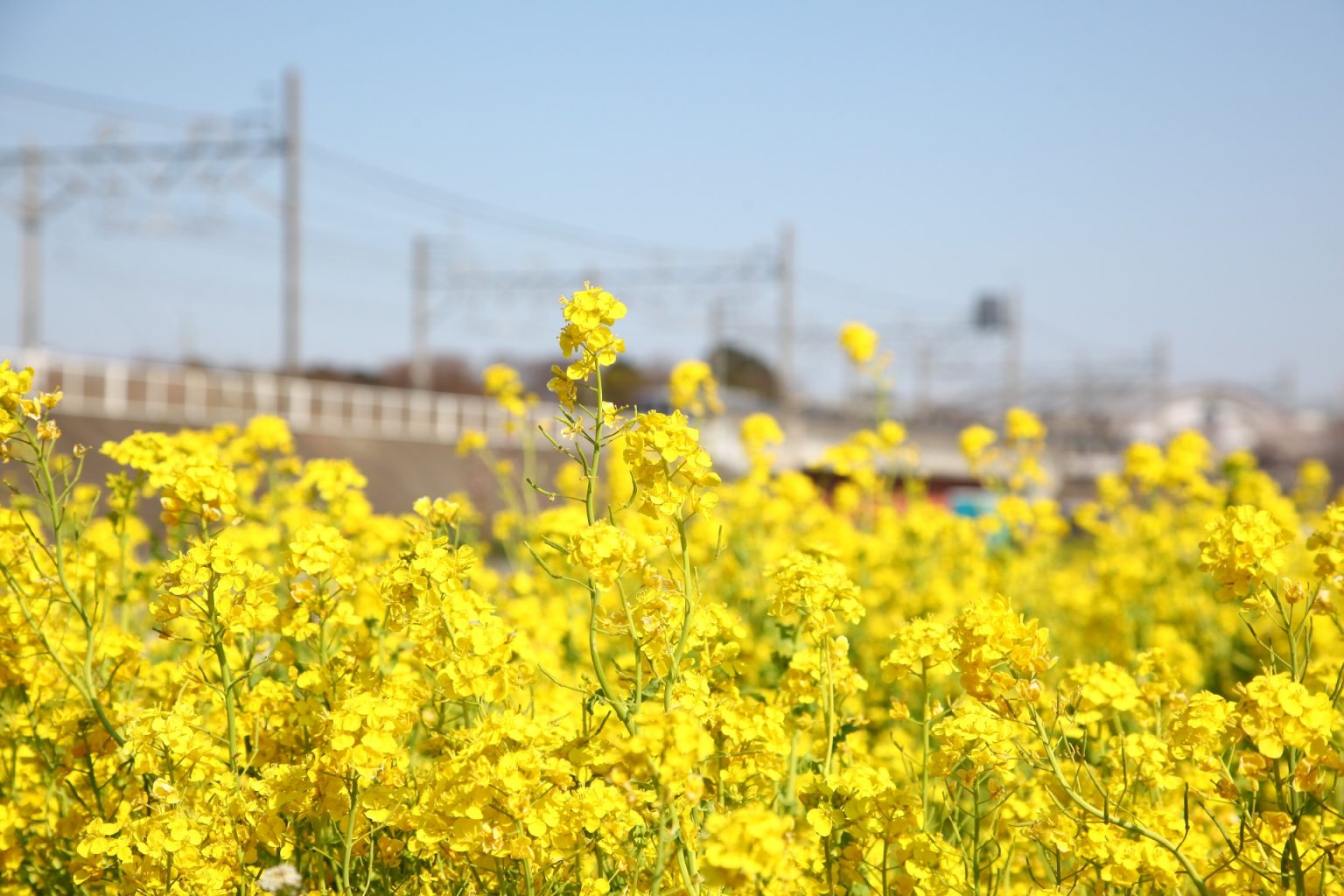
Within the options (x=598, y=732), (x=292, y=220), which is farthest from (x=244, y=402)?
(x=598, y=732)

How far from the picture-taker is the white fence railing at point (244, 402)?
56.7 feet

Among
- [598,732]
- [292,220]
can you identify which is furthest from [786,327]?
[598,732]

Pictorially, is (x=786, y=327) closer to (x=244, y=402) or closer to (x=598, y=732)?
(x=244, y=402)

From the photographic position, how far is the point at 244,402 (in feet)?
66.1

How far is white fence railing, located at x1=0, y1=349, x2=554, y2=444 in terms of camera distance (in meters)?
17.3

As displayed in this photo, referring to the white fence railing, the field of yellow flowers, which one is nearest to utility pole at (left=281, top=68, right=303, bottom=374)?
the white fence railing

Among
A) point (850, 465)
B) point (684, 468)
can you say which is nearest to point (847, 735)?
point (684, 468)

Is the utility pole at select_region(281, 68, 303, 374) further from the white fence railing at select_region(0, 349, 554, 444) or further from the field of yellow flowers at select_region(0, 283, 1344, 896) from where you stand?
the field of yellow flowers at select_region(0, 283, 1344, 896)

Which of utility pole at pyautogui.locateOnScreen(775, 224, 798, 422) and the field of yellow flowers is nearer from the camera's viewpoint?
the field of yellow flowers

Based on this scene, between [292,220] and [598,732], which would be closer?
[598,732]

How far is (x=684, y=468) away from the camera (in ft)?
5.95

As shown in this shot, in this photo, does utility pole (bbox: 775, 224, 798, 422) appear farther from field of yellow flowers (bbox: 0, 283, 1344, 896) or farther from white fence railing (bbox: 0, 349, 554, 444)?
field of yellow flowers (bbox: 0, 283, 1344, 896)

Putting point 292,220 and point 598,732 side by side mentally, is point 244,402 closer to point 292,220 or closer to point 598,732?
point 292,220

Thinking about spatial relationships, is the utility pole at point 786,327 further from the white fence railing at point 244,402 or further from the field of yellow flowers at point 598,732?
the field of yellow flowers at point 598,732
